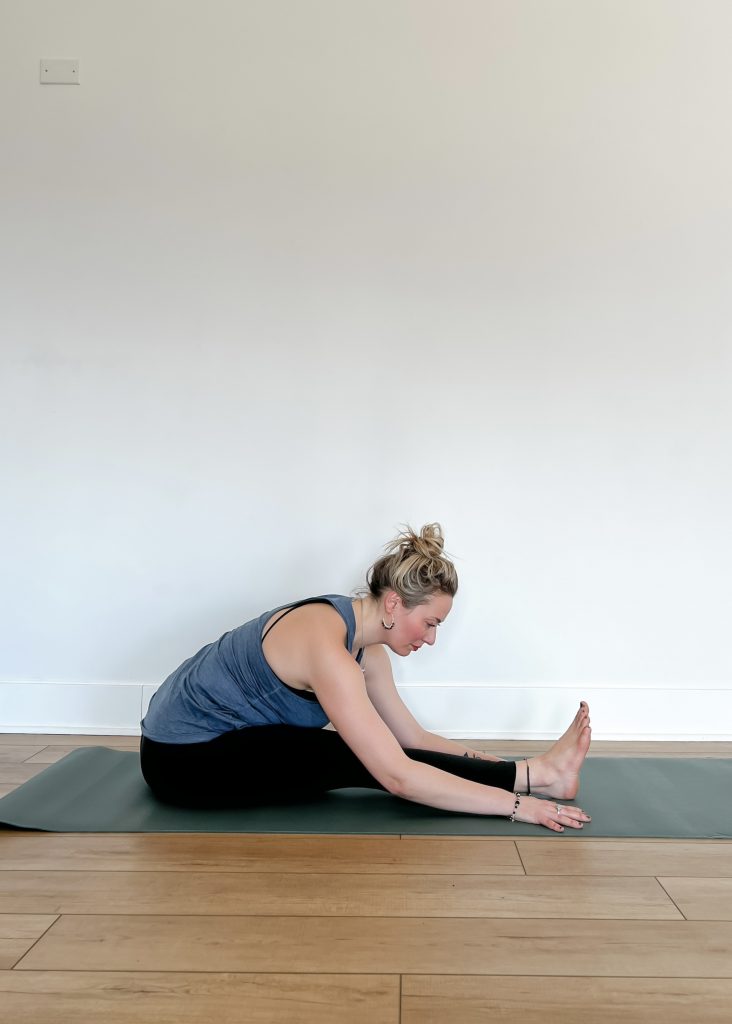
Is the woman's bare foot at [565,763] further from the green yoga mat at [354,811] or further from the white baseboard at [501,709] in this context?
the white baseboard at [501,709]

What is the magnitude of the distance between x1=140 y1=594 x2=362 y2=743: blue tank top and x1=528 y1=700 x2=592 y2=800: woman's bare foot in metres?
0.60

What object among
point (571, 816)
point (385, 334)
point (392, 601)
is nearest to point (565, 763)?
point (571, 816)

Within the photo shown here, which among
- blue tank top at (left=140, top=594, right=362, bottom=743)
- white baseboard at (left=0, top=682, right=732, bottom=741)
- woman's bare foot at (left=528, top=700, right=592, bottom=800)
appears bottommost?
white baseboard at (left=0, top=682, right=732, bottom=741)

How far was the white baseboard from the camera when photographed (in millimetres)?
3281

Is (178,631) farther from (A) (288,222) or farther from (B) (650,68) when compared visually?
(B) (650,68)

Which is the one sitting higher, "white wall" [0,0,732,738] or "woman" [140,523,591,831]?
"white wall" [0,0,732,738]

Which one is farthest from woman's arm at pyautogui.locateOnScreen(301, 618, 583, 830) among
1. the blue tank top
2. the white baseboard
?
the white baseboard

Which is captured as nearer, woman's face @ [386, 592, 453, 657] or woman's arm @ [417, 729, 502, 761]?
woman's face @ [386, 592, 453, 657]

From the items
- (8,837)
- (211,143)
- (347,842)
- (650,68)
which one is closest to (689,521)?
(650,68)

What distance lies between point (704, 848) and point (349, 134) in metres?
2.71

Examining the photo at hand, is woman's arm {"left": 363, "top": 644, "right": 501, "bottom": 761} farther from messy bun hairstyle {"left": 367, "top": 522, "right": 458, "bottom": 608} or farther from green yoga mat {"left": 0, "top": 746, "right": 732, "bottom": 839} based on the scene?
messy bun hairstyle {"left": 367, "top": 522, "right": 458, "bottom": 608}

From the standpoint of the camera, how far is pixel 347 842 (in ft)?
6.86

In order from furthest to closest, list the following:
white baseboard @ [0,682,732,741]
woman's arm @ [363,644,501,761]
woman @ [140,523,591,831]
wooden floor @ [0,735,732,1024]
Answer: white baseboard @ [0,682,732,741], woman's arm @ [363,644,501,761], woman @ [140,523,591,831], wooden floor @ [0,735,732,1024]

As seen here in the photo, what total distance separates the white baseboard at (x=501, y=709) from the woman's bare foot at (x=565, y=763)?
917 mm
